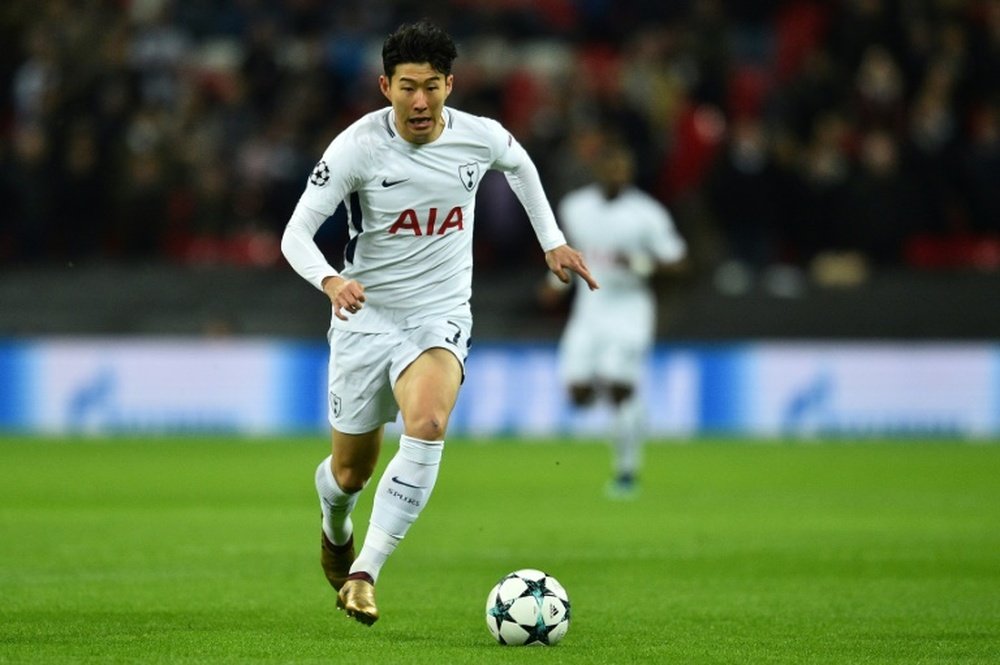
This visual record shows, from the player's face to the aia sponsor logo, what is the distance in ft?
0.99

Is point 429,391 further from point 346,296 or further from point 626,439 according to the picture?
point 626,439

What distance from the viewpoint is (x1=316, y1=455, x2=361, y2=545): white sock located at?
7875 millimetres

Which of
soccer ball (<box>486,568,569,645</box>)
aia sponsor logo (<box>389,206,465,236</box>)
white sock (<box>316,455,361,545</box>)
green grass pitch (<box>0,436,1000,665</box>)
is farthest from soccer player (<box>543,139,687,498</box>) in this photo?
soccer ball (<box>486,568,569,645</box>)

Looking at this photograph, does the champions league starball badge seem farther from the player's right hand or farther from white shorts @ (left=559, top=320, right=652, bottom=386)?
white shorts @ (left=559, top=320, right=652, bottom=386)

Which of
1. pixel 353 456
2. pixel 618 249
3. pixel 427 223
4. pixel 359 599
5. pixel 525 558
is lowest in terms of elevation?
pixel 525 558

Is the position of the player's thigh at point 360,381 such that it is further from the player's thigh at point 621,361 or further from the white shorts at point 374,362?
the player's thigh at point 621,361

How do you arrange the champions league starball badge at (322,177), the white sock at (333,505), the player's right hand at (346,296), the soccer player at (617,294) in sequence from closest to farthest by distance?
the player's right hand at (346,296), the champions league starball badge at (322,177), the white sock at (333,505), the soccer player at (617,294)

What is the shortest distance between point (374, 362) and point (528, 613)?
4.25ft

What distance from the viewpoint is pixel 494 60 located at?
2119 cm

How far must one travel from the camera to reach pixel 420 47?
23.6 ft

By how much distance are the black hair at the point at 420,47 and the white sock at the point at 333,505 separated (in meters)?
1.70

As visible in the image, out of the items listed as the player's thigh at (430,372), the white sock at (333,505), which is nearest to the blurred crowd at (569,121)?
the white sock at (333,505)

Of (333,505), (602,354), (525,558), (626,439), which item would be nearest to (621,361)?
(602,354)

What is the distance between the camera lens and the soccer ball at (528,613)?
22.3 feet
